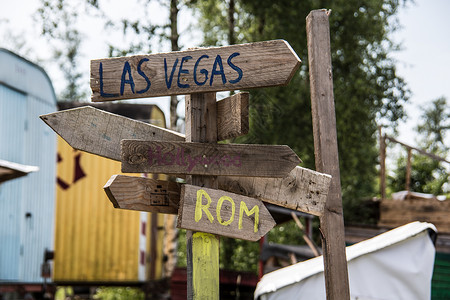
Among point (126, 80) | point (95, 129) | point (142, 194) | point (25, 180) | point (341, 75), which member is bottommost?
point (142, 194)

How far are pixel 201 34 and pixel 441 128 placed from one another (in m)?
26.0

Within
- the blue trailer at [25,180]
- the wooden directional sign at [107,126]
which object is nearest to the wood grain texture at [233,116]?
the wooden directional sign at [107,126]

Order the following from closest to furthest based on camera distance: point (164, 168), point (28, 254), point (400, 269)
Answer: point (164, 168) → point (400, 269) → point (28, 254)

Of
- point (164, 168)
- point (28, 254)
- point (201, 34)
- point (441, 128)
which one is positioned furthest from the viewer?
point (441, 128)

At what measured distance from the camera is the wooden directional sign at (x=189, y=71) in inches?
133

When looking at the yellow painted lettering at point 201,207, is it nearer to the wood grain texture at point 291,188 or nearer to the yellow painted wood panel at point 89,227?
the wood grain texture at point 291,188

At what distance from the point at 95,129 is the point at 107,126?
74 millimetres

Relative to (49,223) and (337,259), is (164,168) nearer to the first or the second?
(337,259)

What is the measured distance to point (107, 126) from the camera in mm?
3480

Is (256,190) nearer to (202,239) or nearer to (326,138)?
(202,239)

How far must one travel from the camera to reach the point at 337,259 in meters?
3.90

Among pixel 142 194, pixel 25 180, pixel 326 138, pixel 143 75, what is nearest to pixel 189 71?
pixel 143 75

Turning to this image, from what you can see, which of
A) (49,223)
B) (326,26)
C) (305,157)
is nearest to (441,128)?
(305,157)

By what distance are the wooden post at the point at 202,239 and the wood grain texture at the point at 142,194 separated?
0.46 ft
